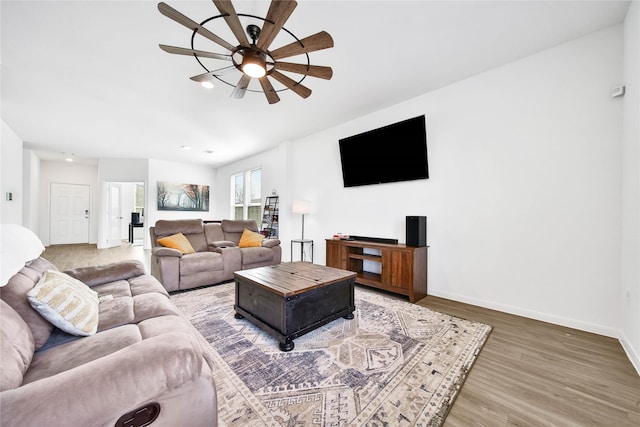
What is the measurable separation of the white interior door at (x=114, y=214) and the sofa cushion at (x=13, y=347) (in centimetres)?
774

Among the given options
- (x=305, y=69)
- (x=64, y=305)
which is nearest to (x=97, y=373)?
(x=64, y=305)

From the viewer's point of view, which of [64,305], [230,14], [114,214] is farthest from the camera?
[114,214]

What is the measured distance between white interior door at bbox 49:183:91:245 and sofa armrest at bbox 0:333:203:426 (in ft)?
32.0

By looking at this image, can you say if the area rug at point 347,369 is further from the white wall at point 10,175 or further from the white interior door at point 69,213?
the white interior door at point 69,213

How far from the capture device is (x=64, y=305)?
1.22 metres

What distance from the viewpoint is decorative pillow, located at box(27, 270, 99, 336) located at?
1.16m

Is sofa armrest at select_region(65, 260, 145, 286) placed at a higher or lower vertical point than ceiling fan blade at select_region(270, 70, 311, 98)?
lower

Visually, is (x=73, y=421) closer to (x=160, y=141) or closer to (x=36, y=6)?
(x=36, y=6)

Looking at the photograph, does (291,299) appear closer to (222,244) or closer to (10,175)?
(222,244)

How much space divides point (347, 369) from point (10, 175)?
7.06 meters

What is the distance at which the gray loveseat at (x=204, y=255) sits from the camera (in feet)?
10.6

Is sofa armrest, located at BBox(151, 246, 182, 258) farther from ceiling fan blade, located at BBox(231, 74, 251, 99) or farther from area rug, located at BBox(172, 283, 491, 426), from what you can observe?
ceiling fan blade, located at BBox(231, 74, 251, 99)

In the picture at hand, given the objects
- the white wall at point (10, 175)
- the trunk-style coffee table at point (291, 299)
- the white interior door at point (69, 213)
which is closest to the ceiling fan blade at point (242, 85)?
the trunk-style coffee table at point (291, 299)

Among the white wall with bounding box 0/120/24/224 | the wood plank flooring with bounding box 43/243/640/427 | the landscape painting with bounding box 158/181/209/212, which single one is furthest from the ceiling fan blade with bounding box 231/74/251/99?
the landscape painting with bounding box 158/181/209/212
